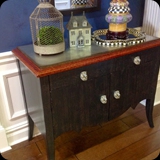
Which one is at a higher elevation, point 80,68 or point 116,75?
point 80,68

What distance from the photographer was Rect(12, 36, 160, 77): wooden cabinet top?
1.02m

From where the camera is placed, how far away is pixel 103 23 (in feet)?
5.09

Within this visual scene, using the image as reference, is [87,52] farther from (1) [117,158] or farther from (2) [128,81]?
(1) [117,158]

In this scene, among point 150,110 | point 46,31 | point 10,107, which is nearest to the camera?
point 46,31

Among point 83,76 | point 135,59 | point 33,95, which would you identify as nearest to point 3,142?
point 33,95

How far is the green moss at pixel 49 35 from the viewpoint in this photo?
3.64 feet

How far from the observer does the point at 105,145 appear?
58.9 inches

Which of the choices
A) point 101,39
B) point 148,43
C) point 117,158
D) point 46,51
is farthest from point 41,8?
point 117,158

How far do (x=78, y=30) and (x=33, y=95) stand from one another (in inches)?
17.5

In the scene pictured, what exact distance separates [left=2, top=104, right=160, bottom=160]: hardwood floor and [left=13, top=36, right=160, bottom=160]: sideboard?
256 millimetres

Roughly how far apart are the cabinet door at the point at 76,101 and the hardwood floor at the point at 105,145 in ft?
0.89

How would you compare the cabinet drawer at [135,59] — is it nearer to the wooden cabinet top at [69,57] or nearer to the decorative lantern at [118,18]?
the wooden cabinet top at [69,57]

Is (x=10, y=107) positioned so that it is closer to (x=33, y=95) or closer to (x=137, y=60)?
(x=33, y=95)

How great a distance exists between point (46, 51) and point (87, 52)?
221mm
